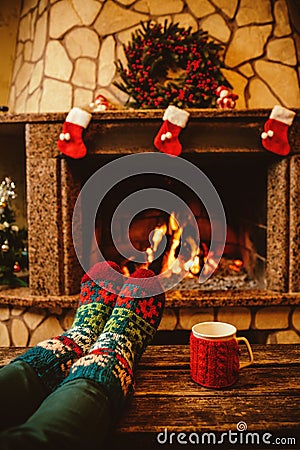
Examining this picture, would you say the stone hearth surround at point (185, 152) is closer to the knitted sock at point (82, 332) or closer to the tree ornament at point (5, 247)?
the tree ornament at point (5, 247)

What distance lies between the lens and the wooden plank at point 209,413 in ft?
2.42

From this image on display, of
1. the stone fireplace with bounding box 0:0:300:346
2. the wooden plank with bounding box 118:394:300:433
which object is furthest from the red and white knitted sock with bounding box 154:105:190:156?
the wooden plank with bounding box 118:394:300:433

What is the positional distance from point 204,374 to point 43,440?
16.2 inches

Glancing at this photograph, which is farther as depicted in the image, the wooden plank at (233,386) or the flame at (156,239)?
the flame at (156,239)

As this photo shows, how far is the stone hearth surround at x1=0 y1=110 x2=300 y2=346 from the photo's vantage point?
1.68m

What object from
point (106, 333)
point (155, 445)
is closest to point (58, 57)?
point (106, 333)

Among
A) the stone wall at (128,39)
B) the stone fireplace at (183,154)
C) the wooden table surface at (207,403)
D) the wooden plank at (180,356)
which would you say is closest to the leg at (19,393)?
the wooden table surface at (207,403)

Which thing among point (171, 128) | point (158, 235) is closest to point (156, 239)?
point (158, 235)

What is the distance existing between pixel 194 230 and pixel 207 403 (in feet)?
4.32

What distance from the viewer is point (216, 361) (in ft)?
2.84

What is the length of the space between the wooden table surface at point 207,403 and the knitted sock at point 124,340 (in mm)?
48

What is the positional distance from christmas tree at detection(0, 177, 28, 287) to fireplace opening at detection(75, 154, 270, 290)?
14.2 inches

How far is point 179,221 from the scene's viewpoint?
2.10m

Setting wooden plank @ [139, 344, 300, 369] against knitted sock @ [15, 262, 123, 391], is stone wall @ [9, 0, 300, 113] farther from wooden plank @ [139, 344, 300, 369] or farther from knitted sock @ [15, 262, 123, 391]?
wooden plank @ [139, 344, 300, 369]
